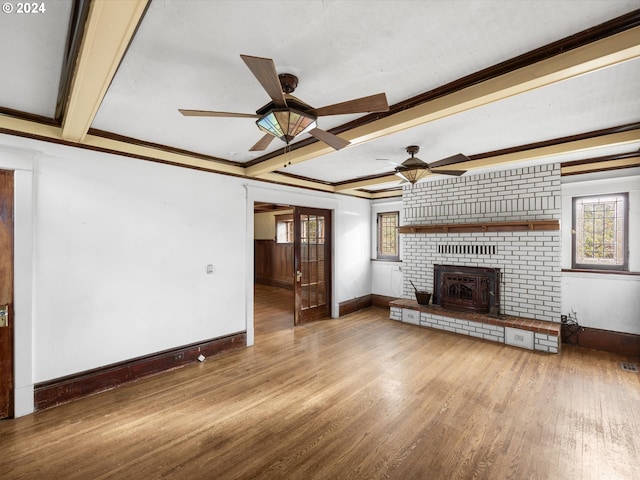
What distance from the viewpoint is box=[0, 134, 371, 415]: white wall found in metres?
2.65

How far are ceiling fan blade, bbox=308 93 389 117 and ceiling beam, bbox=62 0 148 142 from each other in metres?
0.99

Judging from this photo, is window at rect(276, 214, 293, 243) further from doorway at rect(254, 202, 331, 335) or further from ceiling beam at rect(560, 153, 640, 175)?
ceiling beam at rect(560, 153, 640, 175)

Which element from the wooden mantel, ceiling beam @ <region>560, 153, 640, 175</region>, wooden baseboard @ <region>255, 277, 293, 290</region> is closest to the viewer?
ceiling beam @ <region>560, 153, 640, 175</region>

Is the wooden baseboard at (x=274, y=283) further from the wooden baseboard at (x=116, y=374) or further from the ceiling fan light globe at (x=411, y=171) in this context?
the ceiling fan light globe at (x=411, y=171)

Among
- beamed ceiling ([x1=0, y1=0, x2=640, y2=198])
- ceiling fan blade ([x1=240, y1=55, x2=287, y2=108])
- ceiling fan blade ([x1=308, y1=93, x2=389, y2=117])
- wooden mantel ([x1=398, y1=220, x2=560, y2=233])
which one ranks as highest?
beamed ceiling ([x1=0, y1=0, x2=640, y2=198])

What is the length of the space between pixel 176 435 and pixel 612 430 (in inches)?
140

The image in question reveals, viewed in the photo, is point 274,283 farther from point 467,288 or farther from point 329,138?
point 329,138

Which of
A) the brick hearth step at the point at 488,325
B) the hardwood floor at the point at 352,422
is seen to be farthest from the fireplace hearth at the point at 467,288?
the hardwood floor at the point at 352,422

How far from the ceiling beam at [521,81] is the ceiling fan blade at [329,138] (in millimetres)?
427

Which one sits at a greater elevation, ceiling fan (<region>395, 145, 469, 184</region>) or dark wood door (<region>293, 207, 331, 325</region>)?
ceiling fan (<region>395, 145, 469, 184</region>)

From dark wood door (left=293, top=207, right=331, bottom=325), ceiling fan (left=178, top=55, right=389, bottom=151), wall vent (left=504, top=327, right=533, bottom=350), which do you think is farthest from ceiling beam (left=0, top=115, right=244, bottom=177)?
wall vent (left=504, top=327, right=533, bottom=350)

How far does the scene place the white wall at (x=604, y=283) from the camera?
394cm

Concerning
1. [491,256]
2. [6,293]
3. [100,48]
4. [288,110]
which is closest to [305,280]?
[491,256]

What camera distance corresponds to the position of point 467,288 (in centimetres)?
496
